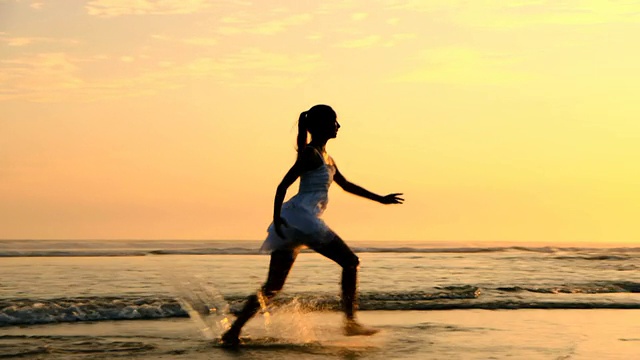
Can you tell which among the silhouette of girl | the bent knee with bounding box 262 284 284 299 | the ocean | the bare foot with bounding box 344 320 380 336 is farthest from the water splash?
the bare foot with bounding box 344 320 380 336

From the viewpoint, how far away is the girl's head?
27.1 ft

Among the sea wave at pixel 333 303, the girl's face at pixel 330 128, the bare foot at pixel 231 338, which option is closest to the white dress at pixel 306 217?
the girl's face at pixel 330 128

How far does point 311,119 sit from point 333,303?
3.58 m

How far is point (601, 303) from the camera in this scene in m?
12.2

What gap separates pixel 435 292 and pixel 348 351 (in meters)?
5.07

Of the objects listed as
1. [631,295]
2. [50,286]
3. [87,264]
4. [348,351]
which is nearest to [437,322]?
[348,351]

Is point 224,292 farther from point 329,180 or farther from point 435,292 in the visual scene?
point 329,180

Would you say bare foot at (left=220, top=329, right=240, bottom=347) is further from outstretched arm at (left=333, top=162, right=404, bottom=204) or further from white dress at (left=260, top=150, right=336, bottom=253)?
outstretched arm at (left=333, top=162, right=404, bottom=204)

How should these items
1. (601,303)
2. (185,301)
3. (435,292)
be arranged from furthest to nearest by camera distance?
(435,292)
(601,303)
(185,301)

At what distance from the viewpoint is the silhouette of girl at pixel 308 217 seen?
822 cm

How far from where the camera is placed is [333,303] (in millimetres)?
11320

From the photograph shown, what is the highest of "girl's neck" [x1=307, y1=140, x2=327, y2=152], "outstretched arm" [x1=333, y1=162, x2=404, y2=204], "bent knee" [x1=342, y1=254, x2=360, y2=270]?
"girl's neck" [x1=307, y1=140, x2=327, y2=152]

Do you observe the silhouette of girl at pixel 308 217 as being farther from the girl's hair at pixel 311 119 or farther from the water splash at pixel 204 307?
the water splash at pixel 204 307

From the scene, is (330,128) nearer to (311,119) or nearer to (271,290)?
(311,119)
